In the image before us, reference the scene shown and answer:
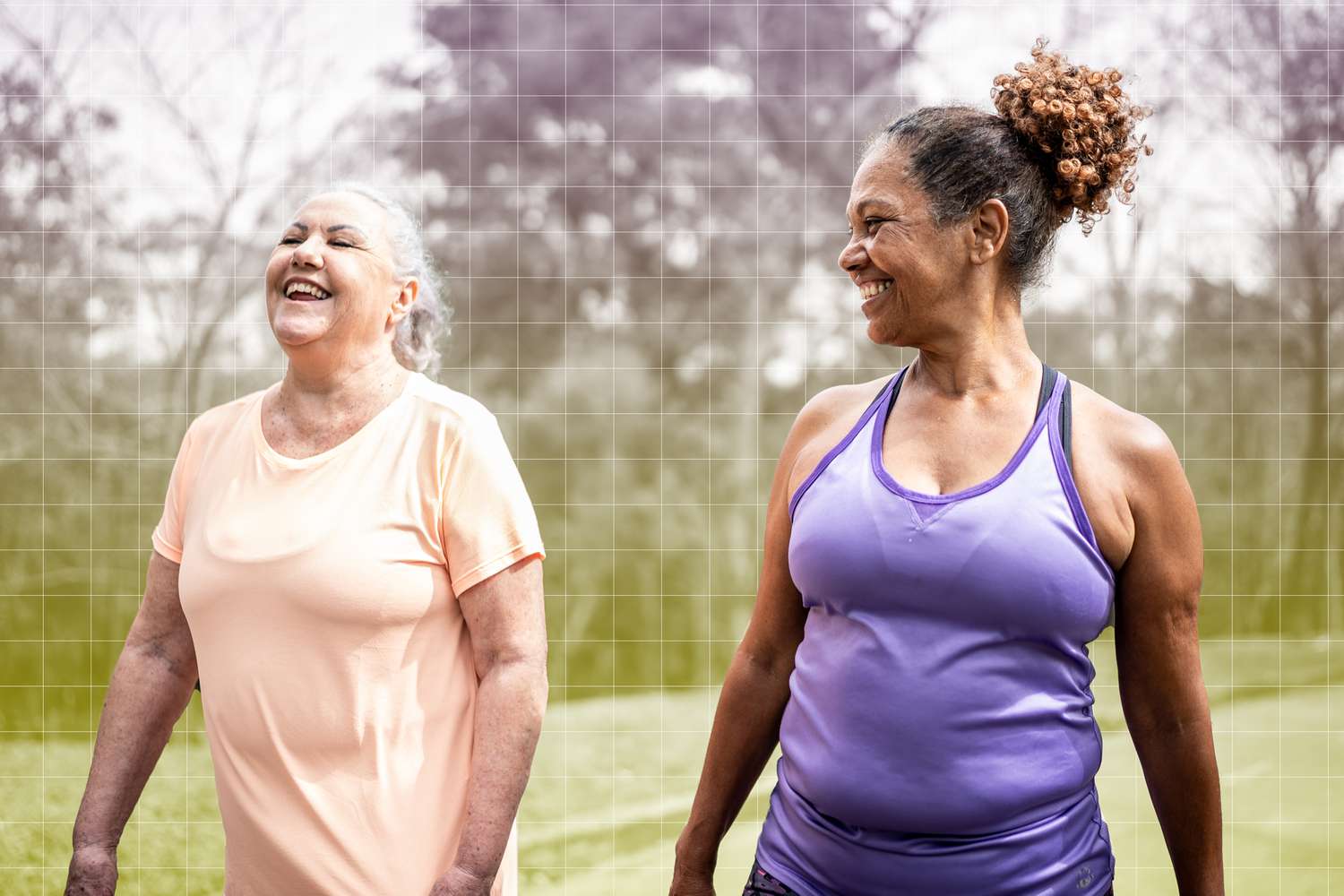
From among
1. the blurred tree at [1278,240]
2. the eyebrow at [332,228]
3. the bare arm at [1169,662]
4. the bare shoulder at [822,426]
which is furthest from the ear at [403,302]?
the blurred tree at [1278,240]

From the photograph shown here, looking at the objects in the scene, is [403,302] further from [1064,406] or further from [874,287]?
[1064,406]

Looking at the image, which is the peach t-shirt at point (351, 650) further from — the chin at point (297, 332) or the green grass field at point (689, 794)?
the green grass field at point (689, 794)

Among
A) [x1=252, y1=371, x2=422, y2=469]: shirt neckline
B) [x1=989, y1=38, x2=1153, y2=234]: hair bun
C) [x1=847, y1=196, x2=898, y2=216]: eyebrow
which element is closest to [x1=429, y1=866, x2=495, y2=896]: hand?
[x1=252, y1=371, x2=422, y2=469]: shirt neckline

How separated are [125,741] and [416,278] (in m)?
0.98

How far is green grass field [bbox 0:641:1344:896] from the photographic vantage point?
339 cm

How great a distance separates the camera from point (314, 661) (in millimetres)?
1859

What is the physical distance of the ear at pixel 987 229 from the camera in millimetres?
1711

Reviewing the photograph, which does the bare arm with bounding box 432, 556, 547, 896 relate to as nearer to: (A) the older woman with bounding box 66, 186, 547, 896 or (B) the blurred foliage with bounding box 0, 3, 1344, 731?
(A) the older woman with bounding box 66, 186, 547, 896

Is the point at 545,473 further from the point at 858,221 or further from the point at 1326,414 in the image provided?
the point at 1326,414

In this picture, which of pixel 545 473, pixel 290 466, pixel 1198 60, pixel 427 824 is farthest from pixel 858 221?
pixel 1198 60

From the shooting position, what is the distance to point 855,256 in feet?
5.66

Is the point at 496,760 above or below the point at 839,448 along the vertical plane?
below

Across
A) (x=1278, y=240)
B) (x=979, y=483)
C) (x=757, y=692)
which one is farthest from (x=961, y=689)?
(x=1278, y=240)

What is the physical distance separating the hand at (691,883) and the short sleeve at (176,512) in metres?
1.04
